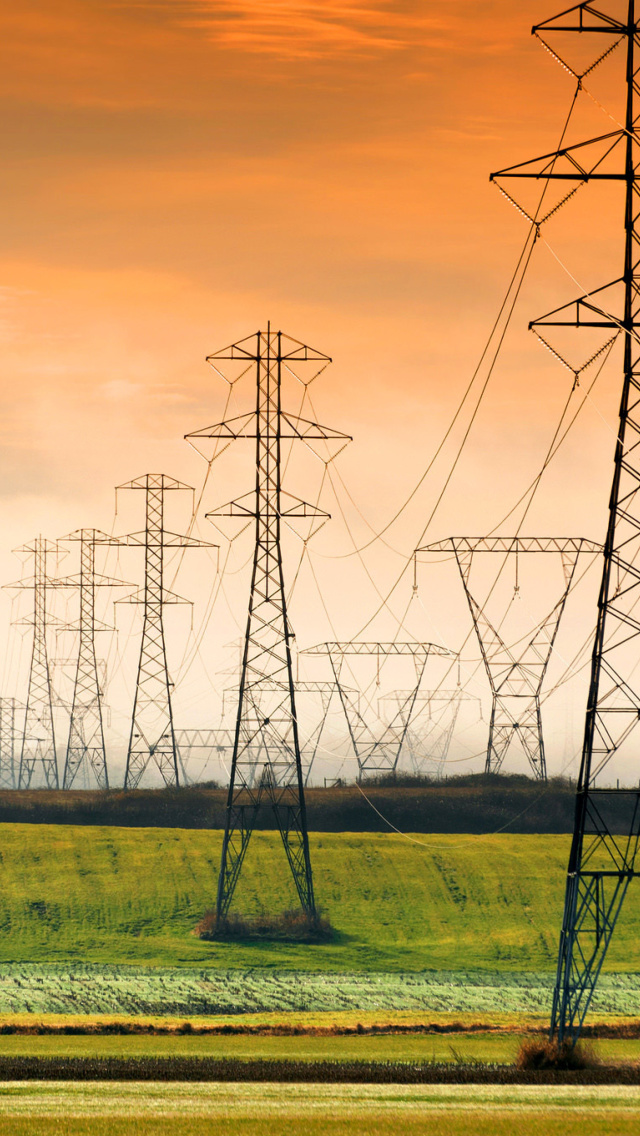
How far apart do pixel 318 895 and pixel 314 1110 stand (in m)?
54.6

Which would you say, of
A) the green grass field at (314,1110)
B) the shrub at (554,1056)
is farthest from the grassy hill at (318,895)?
the green grass field at (314,1110)

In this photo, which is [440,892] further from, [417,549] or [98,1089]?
[98,1089]

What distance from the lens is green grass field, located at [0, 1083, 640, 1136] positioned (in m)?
28.7

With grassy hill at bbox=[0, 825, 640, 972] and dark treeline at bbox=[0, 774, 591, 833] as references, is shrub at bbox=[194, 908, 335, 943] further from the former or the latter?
dark treeline at bbox=[0, 774, 591, 833]

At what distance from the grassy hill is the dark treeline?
16.2 ft

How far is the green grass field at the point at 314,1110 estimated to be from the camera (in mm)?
28703

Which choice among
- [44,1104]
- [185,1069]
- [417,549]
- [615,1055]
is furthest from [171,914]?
[44,1104]

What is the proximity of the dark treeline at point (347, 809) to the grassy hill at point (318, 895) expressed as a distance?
16.2 ft

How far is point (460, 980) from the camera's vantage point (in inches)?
2763

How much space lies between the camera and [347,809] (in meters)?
103

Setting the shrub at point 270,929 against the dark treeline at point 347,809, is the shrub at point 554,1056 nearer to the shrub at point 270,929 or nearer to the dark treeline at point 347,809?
the shrub at point 270,929

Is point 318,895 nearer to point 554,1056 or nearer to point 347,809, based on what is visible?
point 347,809

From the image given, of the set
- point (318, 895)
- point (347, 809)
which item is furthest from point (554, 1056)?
point (347, 809)

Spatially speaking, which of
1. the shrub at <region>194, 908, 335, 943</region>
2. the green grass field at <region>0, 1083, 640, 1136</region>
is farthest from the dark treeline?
the green grass field at <region>0, 1083, 640, 1136</region>
